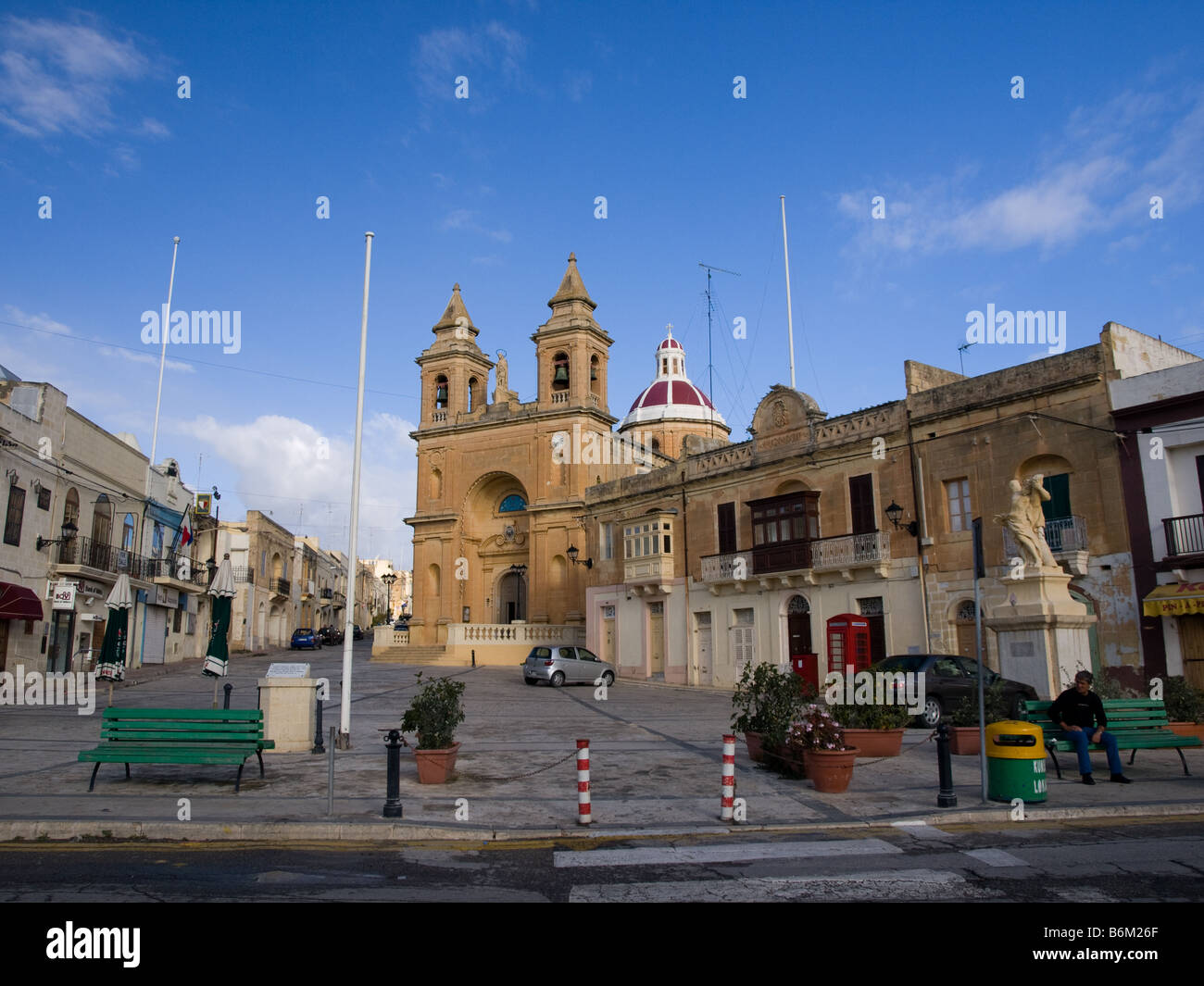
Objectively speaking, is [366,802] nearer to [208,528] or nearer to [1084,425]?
[1084,425]

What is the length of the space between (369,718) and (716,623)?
16.3 m

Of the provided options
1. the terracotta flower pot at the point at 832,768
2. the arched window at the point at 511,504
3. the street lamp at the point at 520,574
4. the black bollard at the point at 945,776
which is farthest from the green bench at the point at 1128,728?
the arched window at the point at 511,504

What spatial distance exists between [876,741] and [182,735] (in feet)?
29.5

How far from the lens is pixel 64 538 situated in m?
30.2

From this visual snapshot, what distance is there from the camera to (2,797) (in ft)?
32.7

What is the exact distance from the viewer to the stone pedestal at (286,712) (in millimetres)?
14062

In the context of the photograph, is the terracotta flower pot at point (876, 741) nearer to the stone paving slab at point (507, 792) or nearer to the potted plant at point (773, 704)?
the stone paving slab at point (507, 792)

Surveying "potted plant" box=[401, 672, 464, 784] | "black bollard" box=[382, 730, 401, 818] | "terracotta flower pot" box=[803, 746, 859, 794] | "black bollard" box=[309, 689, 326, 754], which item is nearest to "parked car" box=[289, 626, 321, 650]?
"black bollard" box=[309, 689, 326, 754]

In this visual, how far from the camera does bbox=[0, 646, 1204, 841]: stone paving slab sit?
8.82m

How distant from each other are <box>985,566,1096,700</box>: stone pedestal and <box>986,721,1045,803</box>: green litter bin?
465 centimetres

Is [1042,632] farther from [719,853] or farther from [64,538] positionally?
[64,538]

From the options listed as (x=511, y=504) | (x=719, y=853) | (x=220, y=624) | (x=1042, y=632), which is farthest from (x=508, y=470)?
(x=719, y=853)

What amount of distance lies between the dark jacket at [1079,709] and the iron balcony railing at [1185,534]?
10.7 metres
